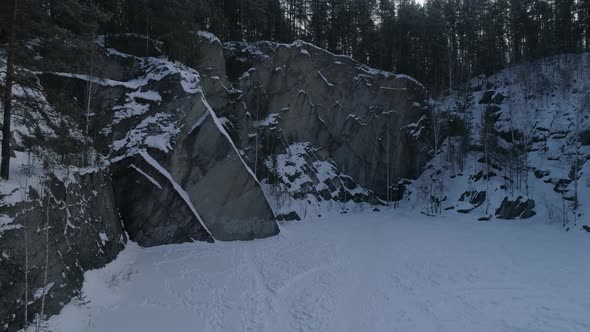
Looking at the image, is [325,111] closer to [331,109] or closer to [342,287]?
[331,109]

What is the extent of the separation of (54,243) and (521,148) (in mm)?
35889

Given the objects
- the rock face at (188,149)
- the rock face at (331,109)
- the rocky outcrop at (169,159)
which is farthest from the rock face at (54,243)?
the rock face at (331,109)

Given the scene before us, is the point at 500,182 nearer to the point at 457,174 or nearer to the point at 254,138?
the point at 457,174

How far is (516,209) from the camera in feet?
86.9

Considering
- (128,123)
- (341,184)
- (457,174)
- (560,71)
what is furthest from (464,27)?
(128,123)

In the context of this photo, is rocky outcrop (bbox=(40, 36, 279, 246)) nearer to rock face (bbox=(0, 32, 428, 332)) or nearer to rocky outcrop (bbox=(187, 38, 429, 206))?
rock face (bbox=(0, 32, 428, 332))

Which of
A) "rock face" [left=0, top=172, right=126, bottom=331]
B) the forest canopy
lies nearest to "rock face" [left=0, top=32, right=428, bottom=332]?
"rock face" [left=0, top=172, right=126, bottom=331]

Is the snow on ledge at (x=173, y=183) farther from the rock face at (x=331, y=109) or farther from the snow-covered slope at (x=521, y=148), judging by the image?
the snow-covered slope at (x=521, y=148)

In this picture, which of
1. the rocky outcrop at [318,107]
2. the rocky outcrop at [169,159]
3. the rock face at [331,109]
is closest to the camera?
the rocky outcrop at [169,159]

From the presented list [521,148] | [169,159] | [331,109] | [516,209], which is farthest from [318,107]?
Answer: [169,159]

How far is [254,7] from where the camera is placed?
32594mm

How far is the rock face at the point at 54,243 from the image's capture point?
24.2ft

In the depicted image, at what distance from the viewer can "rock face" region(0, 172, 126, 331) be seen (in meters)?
7.39

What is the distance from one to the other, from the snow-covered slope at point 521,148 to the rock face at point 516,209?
0.07 meters
